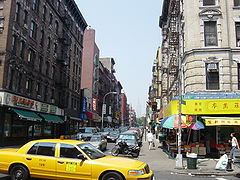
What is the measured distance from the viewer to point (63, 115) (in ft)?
133

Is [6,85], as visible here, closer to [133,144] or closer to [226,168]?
[133,144]

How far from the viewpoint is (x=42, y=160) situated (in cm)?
817

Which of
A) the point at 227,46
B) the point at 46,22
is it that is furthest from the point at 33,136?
the point at 227,46

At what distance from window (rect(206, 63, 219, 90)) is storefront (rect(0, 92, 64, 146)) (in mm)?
17370

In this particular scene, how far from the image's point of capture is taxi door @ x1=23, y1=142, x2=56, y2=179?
316 inches

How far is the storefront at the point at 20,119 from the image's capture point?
77.3ft

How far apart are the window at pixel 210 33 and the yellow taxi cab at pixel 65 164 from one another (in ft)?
46.1

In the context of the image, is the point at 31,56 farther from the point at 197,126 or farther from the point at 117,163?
the point at 117,163

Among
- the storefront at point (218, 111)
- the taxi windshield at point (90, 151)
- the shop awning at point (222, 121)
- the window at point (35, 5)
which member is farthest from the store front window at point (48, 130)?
the taxi windshield at point (90, 151)

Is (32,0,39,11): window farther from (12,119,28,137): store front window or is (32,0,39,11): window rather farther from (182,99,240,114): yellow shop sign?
(182,99,240,114): yellow shop sign

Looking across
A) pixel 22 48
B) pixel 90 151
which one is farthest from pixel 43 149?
pixel 22 48

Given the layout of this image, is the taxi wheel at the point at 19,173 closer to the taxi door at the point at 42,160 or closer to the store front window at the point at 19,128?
the taxi door at the point at 42,160

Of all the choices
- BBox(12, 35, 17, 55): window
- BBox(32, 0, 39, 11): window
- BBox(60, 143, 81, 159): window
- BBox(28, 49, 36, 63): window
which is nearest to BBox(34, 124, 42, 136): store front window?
BBox(28, 49, 36, 63): window

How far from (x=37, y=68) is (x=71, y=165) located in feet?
83.9
